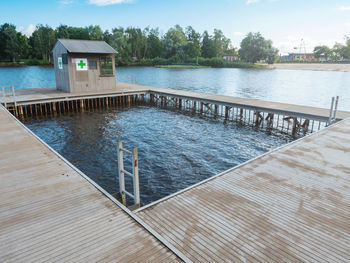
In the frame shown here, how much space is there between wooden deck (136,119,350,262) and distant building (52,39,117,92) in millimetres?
17161

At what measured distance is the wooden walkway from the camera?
11.4 ft

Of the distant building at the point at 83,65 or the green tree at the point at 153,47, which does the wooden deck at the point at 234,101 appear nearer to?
the distant building at the point at 83,65

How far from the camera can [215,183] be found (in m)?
5.89

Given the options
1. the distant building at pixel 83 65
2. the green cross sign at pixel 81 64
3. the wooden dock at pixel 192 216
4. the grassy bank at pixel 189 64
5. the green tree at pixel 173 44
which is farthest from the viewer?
the green tree at pixel 173 44

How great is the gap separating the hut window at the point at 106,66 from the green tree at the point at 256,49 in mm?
70103

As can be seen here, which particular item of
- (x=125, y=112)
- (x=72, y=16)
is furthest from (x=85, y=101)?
(x=72, y=16)

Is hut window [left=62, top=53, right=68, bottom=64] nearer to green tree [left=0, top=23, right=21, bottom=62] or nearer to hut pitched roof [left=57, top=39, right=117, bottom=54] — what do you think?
hut pitched roof [left=57, top=39, right=117, bottom=54]

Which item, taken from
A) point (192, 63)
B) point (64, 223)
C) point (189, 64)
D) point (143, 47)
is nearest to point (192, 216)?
point (64, 223)

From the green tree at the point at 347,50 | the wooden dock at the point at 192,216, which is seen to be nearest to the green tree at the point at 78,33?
the wooden dock at the point at 192,216

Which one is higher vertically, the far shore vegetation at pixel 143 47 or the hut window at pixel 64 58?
the far shore vegetation at pixel 143 47

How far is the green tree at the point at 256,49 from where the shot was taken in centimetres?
8025

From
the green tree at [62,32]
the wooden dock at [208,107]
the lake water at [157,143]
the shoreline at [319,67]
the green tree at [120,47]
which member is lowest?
the lake water at [157,143]

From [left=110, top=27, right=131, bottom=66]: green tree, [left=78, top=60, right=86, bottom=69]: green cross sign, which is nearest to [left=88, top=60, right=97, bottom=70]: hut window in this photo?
[left=78, top=60, right=86, bottom=69]: green cross sign

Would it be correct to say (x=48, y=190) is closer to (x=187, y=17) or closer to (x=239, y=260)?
(x=239, y=260)
